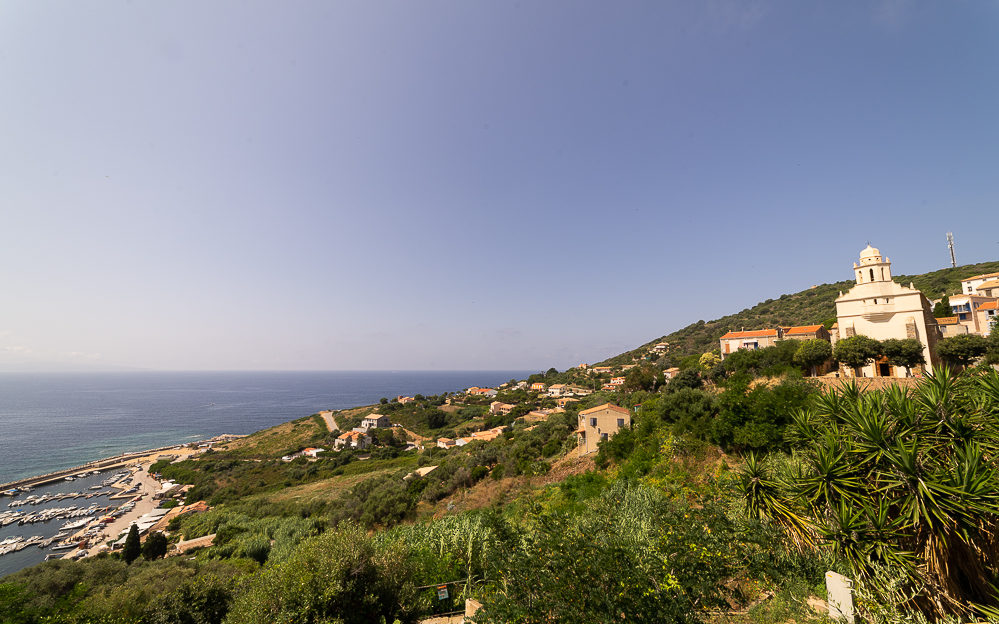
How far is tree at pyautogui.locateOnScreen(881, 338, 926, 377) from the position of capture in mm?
17500

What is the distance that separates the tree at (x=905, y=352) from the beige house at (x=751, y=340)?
7.97 meters

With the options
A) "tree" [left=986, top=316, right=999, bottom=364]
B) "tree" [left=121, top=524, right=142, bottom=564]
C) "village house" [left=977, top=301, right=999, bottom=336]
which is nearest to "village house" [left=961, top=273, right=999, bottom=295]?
"village house" [left=977, top=301, right=999, bottom=336]

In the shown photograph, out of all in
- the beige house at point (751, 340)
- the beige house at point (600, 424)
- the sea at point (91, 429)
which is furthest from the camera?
the sea at point (91, 429)

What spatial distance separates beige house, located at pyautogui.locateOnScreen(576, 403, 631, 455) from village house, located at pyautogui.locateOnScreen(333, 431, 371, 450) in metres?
38.2

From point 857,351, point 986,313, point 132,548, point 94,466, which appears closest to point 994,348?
point 857,351

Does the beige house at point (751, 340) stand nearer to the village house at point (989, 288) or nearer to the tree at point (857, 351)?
the tree at point (857, 351)

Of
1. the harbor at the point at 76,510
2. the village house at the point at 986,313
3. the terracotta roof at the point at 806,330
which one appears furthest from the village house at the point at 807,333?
the harbor at the point at 76,510

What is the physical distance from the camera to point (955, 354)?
58.3 feet

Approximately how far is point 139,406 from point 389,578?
523ft

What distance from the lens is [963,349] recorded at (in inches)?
686

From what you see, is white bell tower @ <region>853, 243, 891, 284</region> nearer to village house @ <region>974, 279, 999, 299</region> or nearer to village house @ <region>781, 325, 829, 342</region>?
village house @ <region>781, 325, 829, 342</region>

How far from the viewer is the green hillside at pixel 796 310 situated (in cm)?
4649

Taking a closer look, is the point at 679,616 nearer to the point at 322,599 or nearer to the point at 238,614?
the point at 322,599

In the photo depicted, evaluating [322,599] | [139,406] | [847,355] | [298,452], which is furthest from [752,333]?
[139,406]
